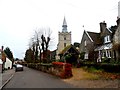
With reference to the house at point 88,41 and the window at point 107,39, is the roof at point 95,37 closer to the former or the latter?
the house at point 88,41

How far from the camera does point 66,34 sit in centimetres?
9538

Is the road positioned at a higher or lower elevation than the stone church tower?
lower

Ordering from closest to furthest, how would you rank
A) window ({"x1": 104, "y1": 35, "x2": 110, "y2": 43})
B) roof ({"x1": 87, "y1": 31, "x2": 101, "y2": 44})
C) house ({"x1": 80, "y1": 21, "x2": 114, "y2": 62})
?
house ({"x1": 80, "y1": 21, "x2": 114, "y2": 62}), window ({"x1": 104, "y1": 35, "x2": 110, "y2": 43}), roof ({"x1": 87, "y1": 31, "x2": 101, "y2": 44})

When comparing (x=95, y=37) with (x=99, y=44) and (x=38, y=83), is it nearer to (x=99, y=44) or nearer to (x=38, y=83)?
(x=99, y=44)

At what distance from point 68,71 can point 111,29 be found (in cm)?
2112

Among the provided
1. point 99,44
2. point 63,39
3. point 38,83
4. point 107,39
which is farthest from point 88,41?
point 63,39

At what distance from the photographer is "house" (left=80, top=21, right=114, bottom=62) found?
133ft

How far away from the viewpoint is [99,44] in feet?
154

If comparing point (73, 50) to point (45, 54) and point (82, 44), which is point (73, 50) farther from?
point (45, 54)

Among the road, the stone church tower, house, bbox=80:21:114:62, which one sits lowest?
the road

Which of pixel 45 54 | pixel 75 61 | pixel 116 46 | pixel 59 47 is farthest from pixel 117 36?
pixel 59 47

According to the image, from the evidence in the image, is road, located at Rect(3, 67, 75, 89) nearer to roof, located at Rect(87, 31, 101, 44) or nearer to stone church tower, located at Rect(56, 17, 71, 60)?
roof, located at Rect(87, 31, 101, 44)

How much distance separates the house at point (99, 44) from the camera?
4054cm

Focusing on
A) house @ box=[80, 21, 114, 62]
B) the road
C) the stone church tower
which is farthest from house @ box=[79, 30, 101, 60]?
the stone church tower
